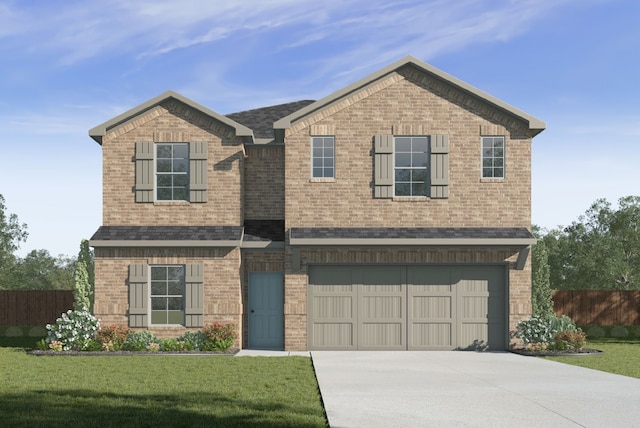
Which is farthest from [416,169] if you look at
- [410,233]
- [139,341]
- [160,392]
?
[160,392]

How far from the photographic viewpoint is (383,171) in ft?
71.9

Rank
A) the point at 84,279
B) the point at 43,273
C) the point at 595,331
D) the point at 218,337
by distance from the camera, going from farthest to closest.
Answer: the point at 43,273 → the point at 595,331 → the point at 84,279 → the point at 218,337

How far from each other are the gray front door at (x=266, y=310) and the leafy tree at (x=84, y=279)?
4.86m

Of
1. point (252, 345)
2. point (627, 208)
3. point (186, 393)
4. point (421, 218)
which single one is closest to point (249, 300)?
point (252, 345)

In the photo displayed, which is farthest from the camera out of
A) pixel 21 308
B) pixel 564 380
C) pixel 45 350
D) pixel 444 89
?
pixel 21 308

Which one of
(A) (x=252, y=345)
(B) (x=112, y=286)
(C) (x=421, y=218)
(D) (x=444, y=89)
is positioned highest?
(D) (x=444, y=89)

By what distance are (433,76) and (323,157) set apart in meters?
3.97

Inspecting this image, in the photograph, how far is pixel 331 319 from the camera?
2211cm

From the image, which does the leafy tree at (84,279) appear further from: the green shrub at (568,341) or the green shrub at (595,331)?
the green shrub at (595,331)

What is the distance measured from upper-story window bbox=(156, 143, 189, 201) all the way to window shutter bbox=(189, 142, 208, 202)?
26 cm

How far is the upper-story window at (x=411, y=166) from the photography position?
72.6 feet

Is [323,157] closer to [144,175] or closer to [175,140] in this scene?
[175,140]

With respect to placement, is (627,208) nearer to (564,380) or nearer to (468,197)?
(468,197)

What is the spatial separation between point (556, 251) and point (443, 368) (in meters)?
35.0
